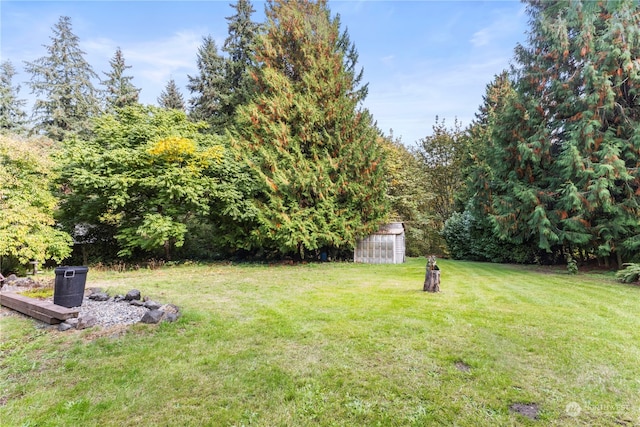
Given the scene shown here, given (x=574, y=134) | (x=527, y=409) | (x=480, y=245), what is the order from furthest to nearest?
(x=480, y=245) < (x=574, y=134) < (x=527, y=409)

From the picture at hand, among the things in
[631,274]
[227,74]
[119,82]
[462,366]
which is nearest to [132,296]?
[462,366]

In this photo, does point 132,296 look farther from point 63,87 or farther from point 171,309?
point 63,87

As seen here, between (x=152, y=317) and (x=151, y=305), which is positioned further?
(x=151, y=305)

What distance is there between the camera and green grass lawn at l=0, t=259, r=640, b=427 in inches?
94.2

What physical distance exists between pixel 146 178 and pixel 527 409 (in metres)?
11.3

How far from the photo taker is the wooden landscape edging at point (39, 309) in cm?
427

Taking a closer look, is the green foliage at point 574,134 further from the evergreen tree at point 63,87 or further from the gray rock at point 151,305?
the evergreen tree at point 63,87

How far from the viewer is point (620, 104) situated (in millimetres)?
9789

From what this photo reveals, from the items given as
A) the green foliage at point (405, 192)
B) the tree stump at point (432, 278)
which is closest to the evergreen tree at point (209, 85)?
the green foliage at point (405, 192)

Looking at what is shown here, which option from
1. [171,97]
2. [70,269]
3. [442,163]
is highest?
[171,97]

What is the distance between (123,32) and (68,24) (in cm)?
2188

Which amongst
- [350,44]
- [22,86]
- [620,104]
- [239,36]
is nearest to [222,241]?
[350,44]

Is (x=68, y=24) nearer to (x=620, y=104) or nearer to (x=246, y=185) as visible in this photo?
(x=246, y=185)

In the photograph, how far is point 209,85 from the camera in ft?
68.2
